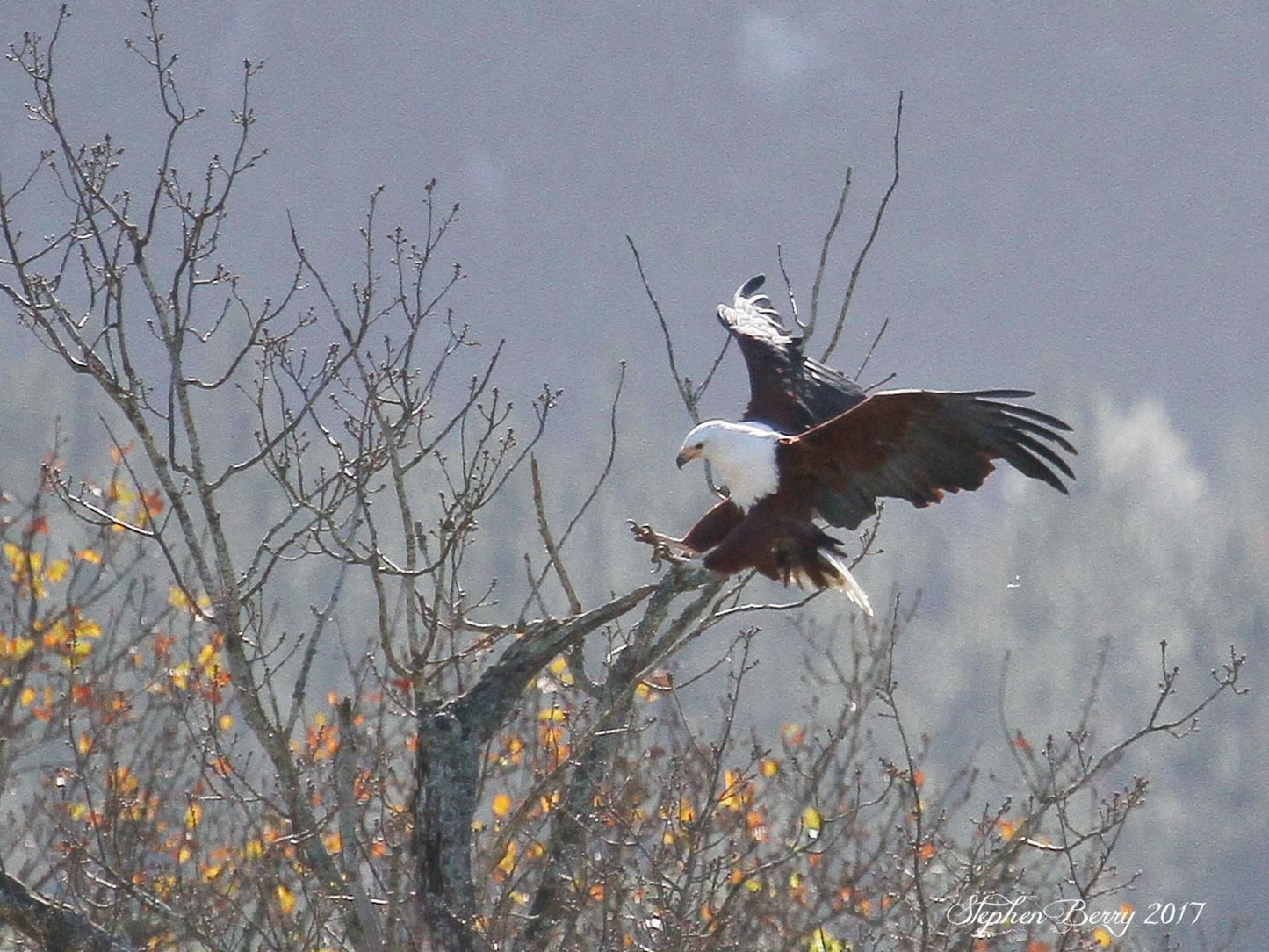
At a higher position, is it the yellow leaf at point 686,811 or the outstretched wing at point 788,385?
the outstretched wing at point 788,385

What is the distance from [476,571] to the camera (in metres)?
44.5

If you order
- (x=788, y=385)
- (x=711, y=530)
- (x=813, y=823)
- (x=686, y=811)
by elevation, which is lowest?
(x=686, y=811)

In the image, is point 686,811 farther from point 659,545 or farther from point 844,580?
point 659,545

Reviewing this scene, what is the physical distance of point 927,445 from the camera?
5.37 metres

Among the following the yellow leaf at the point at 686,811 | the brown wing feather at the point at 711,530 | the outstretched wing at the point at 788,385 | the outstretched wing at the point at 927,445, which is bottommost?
the yellow leaf at the point at 686,811

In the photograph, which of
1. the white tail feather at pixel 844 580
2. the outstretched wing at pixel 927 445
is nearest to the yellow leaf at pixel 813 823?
the white tail feather at pixel 844 580

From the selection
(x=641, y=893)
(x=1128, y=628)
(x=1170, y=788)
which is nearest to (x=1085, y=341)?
(x=1128, y=628)

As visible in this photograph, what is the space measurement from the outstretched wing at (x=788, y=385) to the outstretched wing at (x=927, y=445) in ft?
1.68

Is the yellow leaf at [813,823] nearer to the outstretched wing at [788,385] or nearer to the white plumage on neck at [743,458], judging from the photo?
the white plumage on neck at [743,458]

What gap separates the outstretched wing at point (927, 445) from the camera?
17.2ft

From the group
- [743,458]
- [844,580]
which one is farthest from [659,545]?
[844,580]

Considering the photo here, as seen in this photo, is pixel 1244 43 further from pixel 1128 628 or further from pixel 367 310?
pixel 367 310

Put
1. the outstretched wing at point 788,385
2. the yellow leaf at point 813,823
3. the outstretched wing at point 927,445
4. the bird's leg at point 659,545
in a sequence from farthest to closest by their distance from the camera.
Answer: the outstretched wing at point 788,385
the yellow leaf at point 813,823
the bird's leg at point 659,545
the outstretched wing at point 927,445

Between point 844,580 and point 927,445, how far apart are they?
1.93 ft
